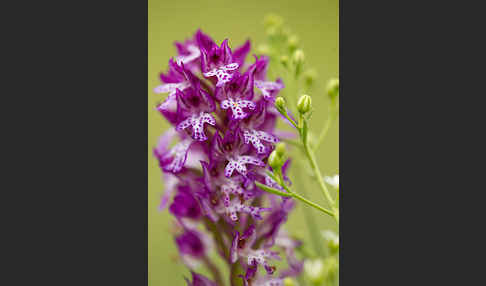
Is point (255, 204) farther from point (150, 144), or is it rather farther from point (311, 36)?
point (311, 36)

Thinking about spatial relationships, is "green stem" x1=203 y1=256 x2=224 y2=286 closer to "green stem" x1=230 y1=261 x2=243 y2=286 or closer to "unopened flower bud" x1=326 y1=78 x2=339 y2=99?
"green stem" x1=230 y1=261 x2=243 y2=286

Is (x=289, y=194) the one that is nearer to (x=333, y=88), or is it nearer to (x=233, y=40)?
(x=333, y=88)

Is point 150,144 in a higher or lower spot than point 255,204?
higher

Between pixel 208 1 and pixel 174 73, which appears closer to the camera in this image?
pixel 174 73

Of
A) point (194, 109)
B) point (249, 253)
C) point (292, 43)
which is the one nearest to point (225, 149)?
point (194, 109)

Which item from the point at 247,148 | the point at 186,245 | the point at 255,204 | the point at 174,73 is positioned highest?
the point at 174,73

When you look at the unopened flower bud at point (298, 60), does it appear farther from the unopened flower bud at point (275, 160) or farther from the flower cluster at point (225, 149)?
the unopened flower bud at point (275, 160)
